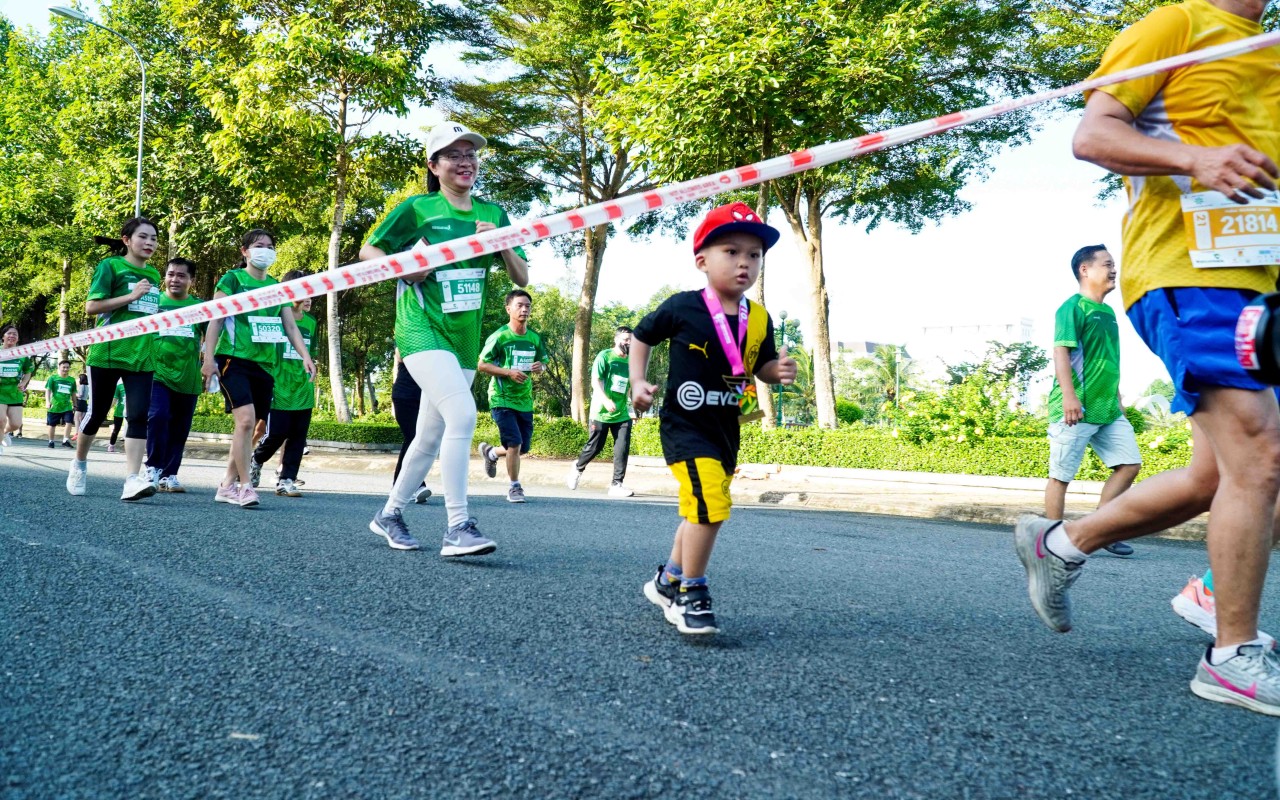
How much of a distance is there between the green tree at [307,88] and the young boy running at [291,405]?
10.5 m

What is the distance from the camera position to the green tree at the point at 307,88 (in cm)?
1806

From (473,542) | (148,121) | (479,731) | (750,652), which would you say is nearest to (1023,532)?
(750,652)

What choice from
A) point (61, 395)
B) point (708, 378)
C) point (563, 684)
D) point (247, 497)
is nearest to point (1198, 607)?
point (708, 378)

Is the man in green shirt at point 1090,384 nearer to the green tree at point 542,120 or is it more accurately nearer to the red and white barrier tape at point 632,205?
the red and white barrier tape at point 632,205

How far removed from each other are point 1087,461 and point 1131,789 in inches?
433

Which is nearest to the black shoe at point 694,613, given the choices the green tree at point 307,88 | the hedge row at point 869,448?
the hedge row at point 869,448

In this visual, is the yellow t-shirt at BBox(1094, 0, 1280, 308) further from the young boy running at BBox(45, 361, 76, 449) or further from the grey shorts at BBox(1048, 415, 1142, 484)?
the young boy running at BBox(45, 361, 76, 449)

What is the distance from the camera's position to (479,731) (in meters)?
2.08

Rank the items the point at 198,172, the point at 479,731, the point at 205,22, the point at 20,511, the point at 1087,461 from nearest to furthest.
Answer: the point at 479,731 < the point at 20,511 < the point at 1087,461 < the point at 205,22 < the point at 198,172

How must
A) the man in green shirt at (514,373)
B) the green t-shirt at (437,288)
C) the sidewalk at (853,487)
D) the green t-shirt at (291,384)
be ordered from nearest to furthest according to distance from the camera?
the green t-shirt at (437,288) < the green t-shirt at (291,384) < the man in green shirt at (514,373) < the sidewalk at (853,487)

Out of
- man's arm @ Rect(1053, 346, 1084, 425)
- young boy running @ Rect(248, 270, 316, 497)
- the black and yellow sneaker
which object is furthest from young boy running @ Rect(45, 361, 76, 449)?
the black and yellow sneaker

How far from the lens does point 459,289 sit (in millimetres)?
4676

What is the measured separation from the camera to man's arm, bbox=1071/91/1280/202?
7.79ft

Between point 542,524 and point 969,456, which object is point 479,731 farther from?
point 969,456
